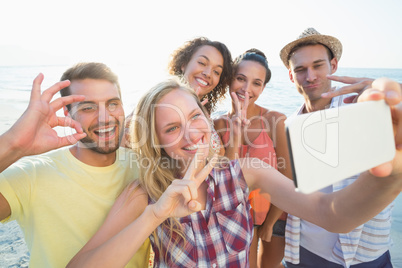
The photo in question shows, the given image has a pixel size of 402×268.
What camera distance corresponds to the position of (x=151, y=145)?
223cm

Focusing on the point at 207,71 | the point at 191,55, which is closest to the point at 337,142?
the point at 207,71

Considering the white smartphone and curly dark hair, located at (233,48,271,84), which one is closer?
the white smartphone

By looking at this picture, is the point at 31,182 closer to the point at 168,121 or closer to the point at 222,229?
the point at 168,121

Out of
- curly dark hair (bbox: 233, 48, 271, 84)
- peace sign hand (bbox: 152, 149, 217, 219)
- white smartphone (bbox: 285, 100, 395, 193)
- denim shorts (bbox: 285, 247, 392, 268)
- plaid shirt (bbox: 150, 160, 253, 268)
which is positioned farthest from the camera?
curly dark hair (bbox: 233, 48, 271, 84)

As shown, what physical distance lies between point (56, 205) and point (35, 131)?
63 centimetres

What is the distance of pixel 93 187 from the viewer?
2.10 meters

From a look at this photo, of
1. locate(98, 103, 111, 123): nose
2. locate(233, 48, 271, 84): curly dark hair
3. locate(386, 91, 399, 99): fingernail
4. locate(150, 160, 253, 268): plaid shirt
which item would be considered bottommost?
locate(150, 160, 253, 268): plaid shirt

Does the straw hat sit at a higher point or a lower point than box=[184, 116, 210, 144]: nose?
higher

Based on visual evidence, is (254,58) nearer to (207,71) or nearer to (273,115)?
(207,71)

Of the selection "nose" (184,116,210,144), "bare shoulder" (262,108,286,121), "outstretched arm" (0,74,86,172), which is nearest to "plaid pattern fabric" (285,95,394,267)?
"bare shoulder" (262,108,286,121)

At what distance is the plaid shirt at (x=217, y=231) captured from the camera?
1.73 m

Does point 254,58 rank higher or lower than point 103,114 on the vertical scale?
higher

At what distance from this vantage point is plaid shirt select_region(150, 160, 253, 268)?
1734 millimetres

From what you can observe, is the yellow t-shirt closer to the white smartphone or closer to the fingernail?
the white smartphone
